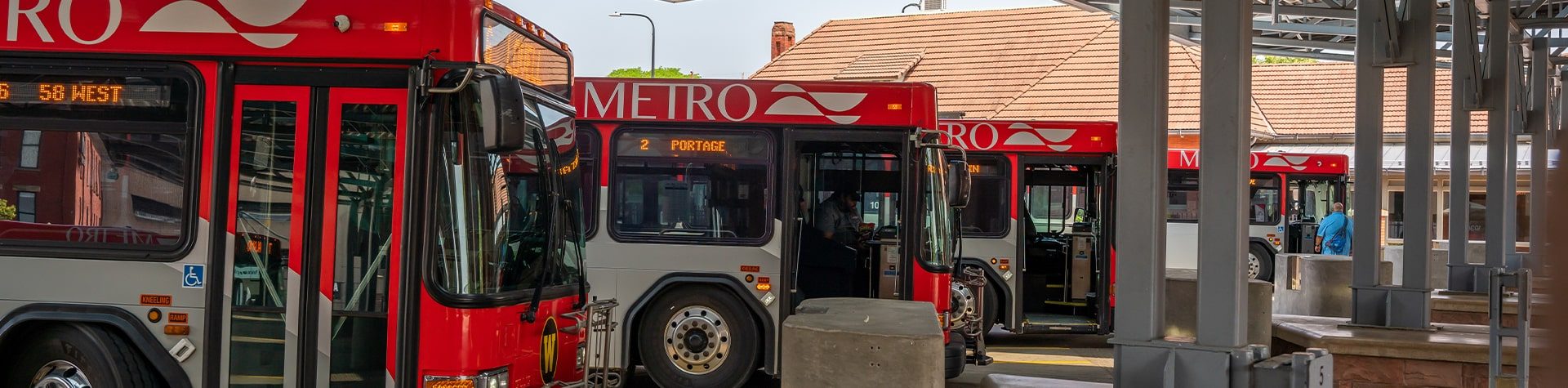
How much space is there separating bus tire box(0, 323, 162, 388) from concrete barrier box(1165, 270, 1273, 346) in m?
5.75

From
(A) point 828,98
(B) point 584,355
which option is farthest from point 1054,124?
(B) point 584,355

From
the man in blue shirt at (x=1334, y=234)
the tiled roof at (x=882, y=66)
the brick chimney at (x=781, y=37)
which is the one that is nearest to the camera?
the man in blue shirt at (x=1334, y=234)

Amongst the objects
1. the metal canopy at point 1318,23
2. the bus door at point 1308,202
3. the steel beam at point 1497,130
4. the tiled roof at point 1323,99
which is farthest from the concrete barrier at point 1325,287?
the tiled roof at point 1323,99

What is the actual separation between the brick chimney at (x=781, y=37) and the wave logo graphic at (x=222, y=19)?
4213 centimetres

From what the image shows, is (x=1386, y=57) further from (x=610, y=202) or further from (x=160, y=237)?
(x=160, y=237)

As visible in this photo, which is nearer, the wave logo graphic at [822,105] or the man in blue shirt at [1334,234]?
the wave logo graphic at [822,105]

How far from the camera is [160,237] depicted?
5.84 meters

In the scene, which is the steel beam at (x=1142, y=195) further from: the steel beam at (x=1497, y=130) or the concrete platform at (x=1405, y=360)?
the steel beam at (x=1497, y=130)

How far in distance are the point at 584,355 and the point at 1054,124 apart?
376 inches

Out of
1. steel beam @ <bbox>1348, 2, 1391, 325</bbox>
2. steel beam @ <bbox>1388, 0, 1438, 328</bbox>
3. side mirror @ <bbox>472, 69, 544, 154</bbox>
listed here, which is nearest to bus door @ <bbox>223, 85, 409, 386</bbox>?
side mirror @ <bbox>472, 69, 544, 154</bbox>

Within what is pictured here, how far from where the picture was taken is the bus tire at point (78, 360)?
5672mm

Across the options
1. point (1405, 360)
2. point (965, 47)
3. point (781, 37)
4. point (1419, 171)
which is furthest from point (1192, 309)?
point (781, 37)

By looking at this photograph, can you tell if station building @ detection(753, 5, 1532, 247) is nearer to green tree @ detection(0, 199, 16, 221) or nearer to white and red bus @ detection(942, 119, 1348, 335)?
white and red bus @ detection(942, 119, 1348, 335)

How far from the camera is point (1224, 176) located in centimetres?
572
